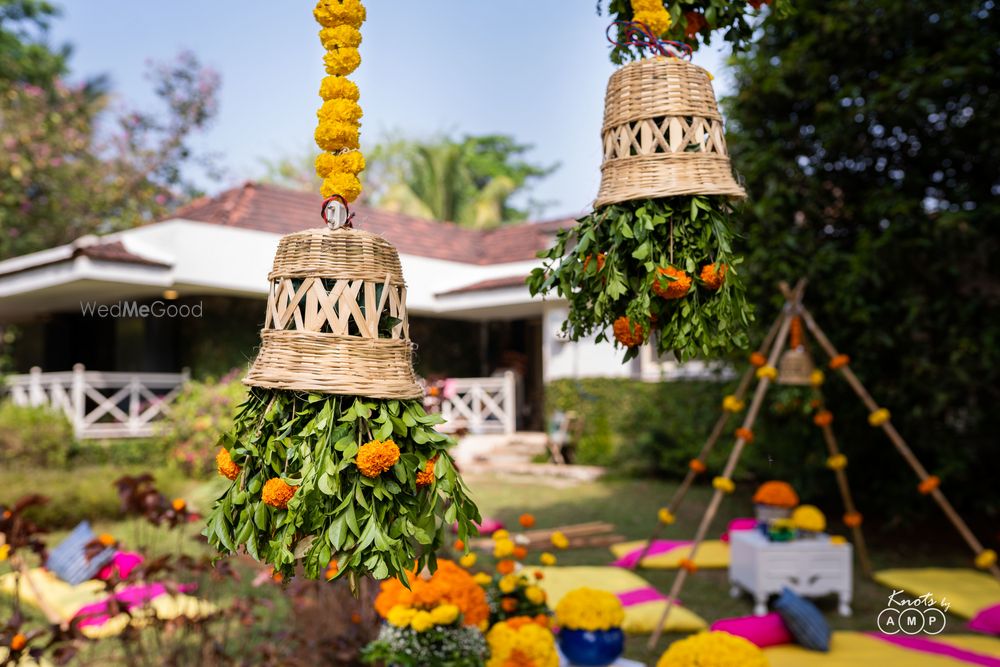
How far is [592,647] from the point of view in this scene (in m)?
3.51

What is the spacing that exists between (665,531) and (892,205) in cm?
425

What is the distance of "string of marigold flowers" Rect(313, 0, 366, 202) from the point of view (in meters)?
1.42

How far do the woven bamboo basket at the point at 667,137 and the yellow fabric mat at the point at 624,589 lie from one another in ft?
11.3

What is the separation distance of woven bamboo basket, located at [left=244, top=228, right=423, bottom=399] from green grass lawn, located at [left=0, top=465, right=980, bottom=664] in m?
3.91

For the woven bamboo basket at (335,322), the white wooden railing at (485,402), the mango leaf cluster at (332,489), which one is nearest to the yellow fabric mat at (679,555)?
the mango leaf cluster at (332,489)

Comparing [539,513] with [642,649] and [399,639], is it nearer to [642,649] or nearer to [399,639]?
[642,649]

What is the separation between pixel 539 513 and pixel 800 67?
589cm

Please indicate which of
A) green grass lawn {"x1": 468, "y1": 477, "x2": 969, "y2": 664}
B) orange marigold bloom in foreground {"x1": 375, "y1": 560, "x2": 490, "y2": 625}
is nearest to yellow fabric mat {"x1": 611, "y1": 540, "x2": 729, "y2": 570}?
green grass lawn {"x1": 468, "y1": 477, "x2": 969, "y2": 664}

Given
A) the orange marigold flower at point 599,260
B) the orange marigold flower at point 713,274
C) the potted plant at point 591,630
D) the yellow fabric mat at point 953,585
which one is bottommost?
the yellow fabric mat at point 953,585

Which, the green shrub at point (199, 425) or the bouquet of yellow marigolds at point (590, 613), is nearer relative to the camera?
the bouquet of yellow marigolds at point (590, 613)

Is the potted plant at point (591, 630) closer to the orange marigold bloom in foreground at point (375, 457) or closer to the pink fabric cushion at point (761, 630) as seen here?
the pink fabric cushion at point (761, 630)

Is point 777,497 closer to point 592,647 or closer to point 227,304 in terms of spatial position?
point 592,647

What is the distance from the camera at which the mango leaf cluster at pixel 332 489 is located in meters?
1.30
